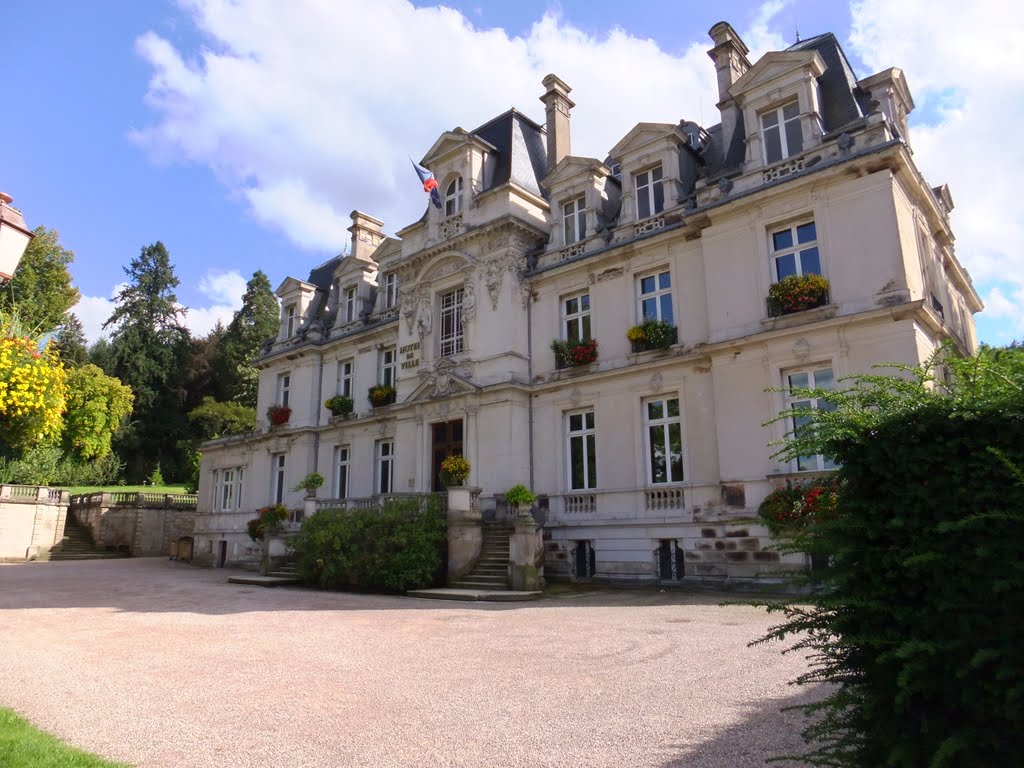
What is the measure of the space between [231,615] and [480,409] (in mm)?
9229

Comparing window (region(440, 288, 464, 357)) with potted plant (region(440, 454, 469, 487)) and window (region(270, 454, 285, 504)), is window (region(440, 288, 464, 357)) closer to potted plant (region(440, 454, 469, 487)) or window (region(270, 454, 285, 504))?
potted plant (region(440, 454, 469, 487))

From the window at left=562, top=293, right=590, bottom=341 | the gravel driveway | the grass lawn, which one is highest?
the window at left=562, top=293, right=590, bottom=341

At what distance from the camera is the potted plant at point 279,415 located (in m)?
27.8

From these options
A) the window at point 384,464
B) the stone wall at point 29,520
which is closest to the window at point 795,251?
the window at point 384,464

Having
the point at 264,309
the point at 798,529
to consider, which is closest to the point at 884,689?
the point at 798,529

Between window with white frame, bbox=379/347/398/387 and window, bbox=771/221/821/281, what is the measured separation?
14046 mm

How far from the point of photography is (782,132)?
16.3 m

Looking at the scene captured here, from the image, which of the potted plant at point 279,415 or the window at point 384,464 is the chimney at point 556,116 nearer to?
the window at point 384,464

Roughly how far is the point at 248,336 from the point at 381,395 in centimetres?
3099

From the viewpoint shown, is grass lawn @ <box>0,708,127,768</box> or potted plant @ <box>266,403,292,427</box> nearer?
grass lawn @ <box>0,708,127,768</box>

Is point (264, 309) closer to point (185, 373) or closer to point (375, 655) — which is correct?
point (185, 373)

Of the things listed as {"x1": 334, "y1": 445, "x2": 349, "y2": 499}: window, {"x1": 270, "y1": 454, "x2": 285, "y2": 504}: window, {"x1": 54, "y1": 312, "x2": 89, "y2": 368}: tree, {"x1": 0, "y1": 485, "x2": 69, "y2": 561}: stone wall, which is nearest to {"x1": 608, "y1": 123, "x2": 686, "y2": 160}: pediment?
{"x1": 334, "y1": 445, "x2": 349, "y2": 499}: window

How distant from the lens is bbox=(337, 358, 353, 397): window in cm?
2681

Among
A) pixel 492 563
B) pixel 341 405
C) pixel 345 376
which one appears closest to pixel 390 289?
pixel 345 376
